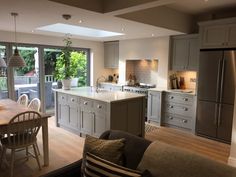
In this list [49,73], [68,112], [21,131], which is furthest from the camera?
[49,73]

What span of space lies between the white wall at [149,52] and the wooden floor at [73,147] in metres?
1.41

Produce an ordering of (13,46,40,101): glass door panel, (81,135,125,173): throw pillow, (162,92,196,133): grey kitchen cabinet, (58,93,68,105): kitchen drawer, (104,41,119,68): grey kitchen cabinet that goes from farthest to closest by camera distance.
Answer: (104,41,119,68): grey kitchen cabinet → (13,46,40,101): glass door panel → (58,93,68,105): kitchen drawer → (162,92,196,133): grey kitchen cabinet → (81,135,125,173): throw pillow

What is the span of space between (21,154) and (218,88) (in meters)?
3.85

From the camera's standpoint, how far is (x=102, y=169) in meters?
1.55

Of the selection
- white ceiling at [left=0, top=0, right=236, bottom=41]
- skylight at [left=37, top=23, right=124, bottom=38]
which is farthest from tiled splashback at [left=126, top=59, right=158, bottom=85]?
white ceiling at [left=0, top=0, right=236, bottom=41]

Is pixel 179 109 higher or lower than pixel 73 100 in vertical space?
lower

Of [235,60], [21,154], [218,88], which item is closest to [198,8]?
[235,60]

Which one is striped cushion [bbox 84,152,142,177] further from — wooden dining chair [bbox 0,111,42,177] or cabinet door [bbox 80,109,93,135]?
cabinet door [bbox 80,109,93,135]

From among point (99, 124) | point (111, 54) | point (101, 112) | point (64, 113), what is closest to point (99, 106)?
point (101, 112)

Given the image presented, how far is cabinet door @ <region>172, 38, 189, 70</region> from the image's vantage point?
15.5ft

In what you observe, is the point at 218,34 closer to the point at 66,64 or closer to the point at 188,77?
the point at 188,77

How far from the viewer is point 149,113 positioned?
532 cm

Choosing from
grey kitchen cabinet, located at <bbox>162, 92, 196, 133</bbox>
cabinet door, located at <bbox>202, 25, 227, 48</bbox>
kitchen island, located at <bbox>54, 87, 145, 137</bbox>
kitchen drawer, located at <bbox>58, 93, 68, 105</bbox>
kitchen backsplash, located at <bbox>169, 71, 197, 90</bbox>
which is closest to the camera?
kitchen island, located at <bbox>54, 87, 145, 137</bbox>

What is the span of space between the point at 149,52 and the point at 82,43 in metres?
2.15
